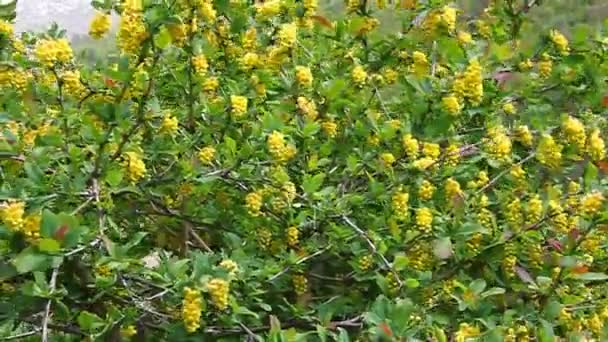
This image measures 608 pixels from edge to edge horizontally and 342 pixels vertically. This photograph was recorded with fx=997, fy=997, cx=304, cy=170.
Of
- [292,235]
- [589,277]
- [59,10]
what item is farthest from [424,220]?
[59,10]

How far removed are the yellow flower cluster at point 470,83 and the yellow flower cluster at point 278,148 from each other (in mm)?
378

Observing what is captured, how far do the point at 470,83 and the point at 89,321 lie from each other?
0.90 metres

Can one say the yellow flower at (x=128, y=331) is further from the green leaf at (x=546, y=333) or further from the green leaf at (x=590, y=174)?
the green leaf at (x=590, y=174)

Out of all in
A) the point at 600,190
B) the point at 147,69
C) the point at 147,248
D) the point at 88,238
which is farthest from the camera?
the point at 147,248

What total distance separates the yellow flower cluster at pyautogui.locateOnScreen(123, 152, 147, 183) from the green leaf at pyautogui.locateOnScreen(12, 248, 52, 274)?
0.28 metres

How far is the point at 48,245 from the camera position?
5.44ft

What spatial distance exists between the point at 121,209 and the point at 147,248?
5.7 inches

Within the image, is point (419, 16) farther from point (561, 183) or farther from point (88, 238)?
point (88, 238)

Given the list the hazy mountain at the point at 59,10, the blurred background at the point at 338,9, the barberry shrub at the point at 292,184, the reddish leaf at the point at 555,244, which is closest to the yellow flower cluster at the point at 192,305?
the barberry shrub at the point at 292,184

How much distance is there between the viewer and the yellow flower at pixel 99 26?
6.41 feet

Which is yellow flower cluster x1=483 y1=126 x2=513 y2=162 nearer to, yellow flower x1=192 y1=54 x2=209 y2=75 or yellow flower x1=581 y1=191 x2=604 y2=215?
yellow flower x1=581 y1=191 x2=604 y2=215

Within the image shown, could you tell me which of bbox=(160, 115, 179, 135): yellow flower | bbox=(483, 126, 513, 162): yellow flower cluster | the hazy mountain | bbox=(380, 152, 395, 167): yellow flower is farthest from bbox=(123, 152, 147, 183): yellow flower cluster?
the hazy mountain

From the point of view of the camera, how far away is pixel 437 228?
2035 millimetres

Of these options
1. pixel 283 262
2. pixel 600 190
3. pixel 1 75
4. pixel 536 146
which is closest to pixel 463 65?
pixel 536 146
